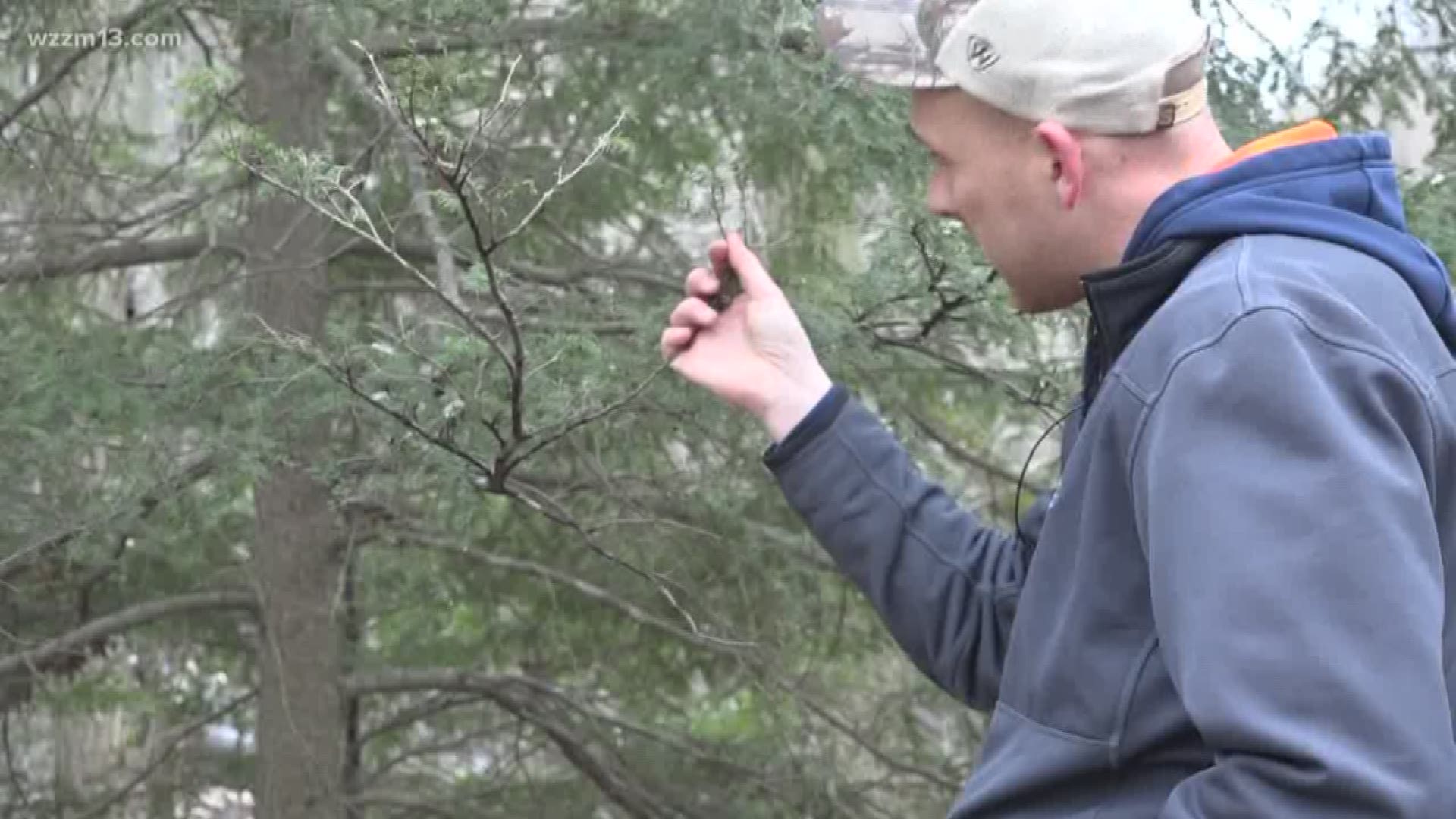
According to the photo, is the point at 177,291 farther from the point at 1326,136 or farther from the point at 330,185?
the point at 1326,136

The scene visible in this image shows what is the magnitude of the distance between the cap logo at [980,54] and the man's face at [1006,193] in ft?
0.12

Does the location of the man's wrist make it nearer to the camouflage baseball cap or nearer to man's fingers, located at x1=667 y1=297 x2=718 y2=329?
man's fingers, located at x1=667 y1=297 x2=718 y2=329

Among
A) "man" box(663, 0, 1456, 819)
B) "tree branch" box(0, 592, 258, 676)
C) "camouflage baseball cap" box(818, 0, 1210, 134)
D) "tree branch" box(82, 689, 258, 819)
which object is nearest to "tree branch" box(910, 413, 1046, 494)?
"tree branch" box(0, 592, 258, 676)

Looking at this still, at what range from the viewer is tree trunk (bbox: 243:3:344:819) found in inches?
221

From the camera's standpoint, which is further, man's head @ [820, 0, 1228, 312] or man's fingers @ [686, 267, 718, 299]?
man's fingers @ [686, 267, 718, 299]

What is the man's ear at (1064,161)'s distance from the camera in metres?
1.79

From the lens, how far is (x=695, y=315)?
2.44 meters

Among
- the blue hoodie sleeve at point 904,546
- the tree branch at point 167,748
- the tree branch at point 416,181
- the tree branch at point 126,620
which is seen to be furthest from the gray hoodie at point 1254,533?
the tree branch at point 167,748

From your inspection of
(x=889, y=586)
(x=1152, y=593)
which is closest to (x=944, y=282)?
(x=889, y=586)

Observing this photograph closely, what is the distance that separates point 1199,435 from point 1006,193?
39cm

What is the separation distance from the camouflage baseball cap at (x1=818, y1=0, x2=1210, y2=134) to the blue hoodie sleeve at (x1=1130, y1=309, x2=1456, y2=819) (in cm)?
31

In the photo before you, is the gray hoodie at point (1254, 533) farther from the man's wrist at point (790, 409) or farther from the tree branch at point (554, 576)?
the tree branch at point (554, 576)

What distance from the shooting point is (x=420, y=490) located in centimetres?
456

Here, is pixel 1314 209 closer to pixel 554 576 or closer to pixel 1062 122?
pixel 1062 122
